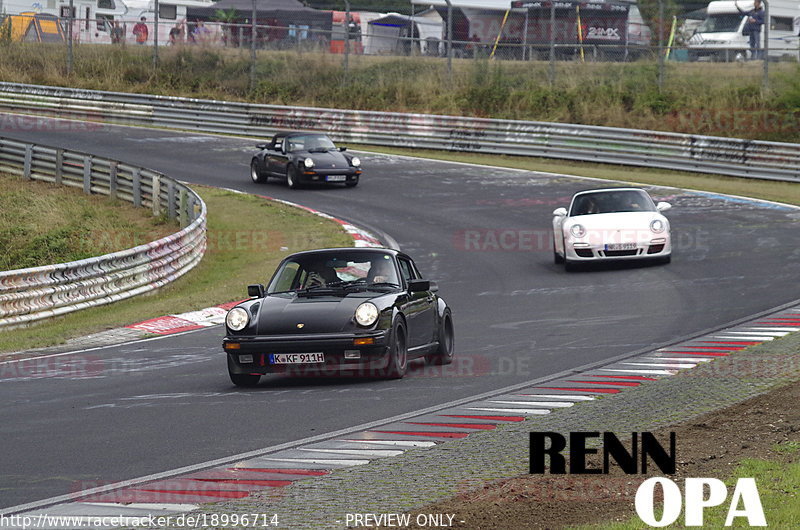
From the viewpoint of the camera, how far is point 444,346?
11906 millimetres

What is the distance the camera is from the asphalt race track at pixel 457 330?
8078 millimetres

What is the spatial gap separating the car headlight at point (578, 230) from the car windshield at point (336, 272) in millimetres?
8148

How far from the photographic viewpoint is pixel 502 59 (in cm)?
3806

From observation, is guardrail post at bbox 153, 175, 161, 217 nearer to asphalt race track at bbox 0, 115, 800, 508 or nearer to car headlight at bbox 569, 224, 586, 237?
asphalt race track at bbox 0, 115, 800, 508

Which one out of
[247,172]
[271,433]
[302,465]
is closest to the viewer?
[302,465]

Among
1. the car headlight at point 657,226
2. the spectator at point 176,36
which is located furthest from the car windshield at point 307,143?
the spectator at point 176,36

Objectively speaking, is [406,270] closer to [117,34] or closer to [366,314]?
[366,314]

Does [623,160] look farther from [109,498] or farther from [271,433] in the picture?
[109,498]

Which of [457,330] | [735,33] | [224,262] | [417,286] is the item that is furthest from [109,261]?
[735,33]

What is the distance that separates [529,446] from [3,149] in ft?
90.4

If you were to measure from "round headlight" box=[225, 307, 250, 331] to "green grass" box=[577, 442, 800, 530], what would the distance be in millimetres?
4953

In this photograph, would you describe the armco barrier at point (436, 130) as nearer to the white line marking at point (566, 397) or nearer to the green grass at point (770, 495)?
the white line marking at point (566, 397)

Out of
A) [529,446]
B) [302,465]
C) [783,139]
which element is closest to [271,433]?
[302,465]

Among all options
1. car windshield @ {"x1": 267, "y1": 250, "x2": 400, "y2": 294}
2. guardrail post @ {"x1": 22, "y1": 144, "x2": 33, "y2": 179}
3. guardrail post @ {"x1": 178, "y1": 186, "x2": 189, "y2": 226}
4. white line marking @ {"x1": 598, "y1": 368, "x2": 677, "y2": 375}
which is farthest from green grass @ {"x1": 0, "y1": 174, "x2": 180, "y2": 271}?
white line marking @ {"x1": 598, "y1": 368, "x2": 677, "y2": 375}
